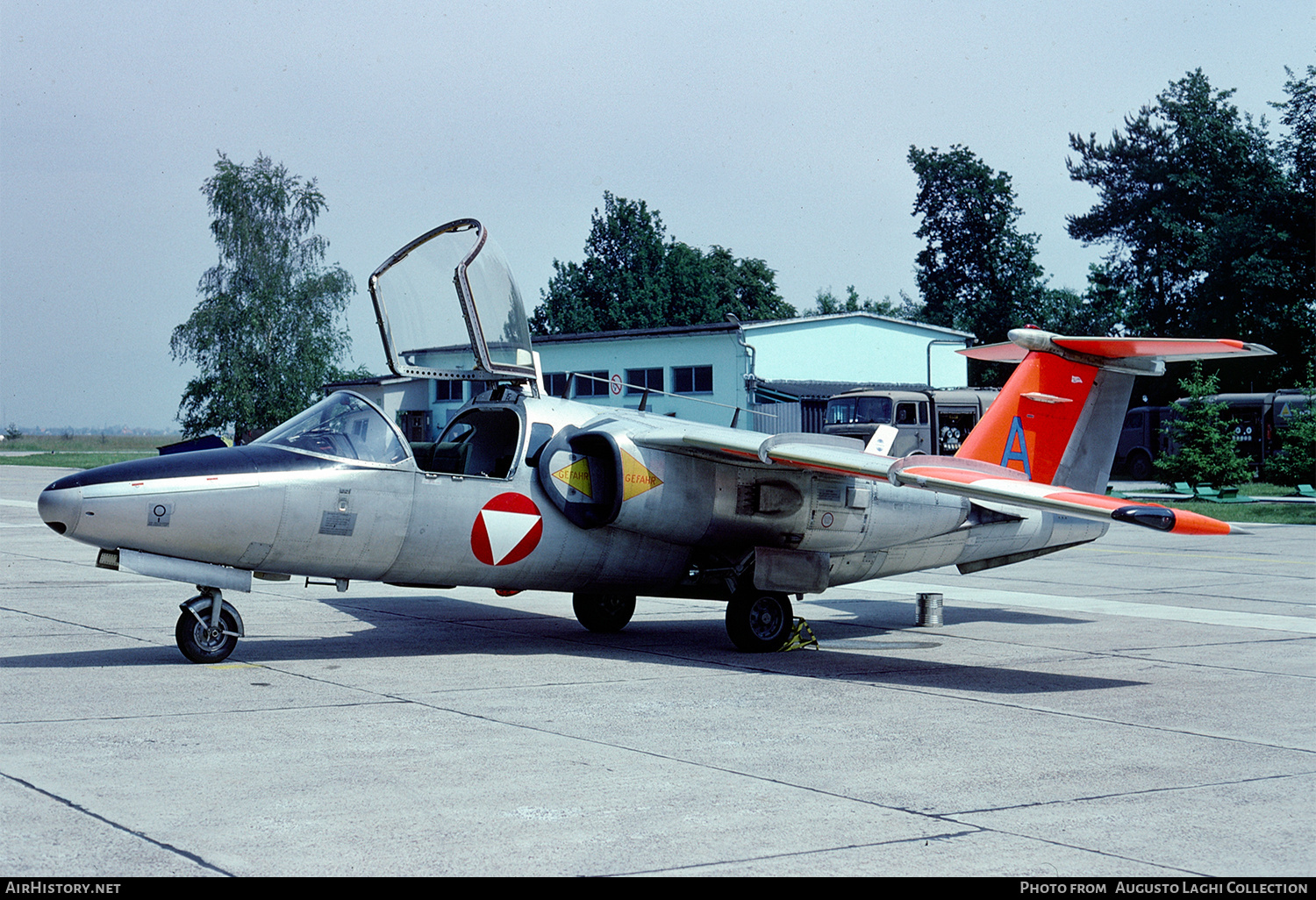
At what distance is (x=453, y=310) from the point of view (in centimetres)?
1127

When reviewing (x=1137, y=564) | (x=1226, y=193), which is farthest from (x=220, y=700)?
(x=1226, y=193)

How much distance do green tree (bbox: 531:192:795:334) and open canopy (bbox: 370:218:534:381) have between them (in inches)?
3215

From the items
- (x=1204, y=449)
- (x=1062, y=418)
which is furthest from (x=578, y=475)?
(x=1204, y=449)

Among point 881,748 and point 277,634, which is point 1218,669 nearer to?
point 881,748

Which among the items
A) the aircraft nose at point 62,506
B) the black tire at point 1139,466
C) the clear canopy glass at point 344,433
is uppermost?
the black tire at point 1139,466

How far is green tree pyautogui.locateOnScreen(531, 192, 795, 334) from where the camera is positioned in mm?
95188

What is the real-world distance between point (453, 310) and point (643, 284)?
8698 cm

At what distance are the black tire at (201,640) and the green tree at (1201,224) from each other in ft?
181

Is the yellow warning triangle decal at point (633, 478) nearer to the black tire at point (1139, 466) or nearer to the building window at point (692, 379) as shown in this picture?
the building window at point (692, 379)

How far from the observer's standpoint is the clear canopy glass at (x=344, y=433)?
10.2 meters

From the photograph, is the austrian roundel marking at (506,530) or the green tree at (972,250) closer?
the austrian roundel marking at (506,530)
